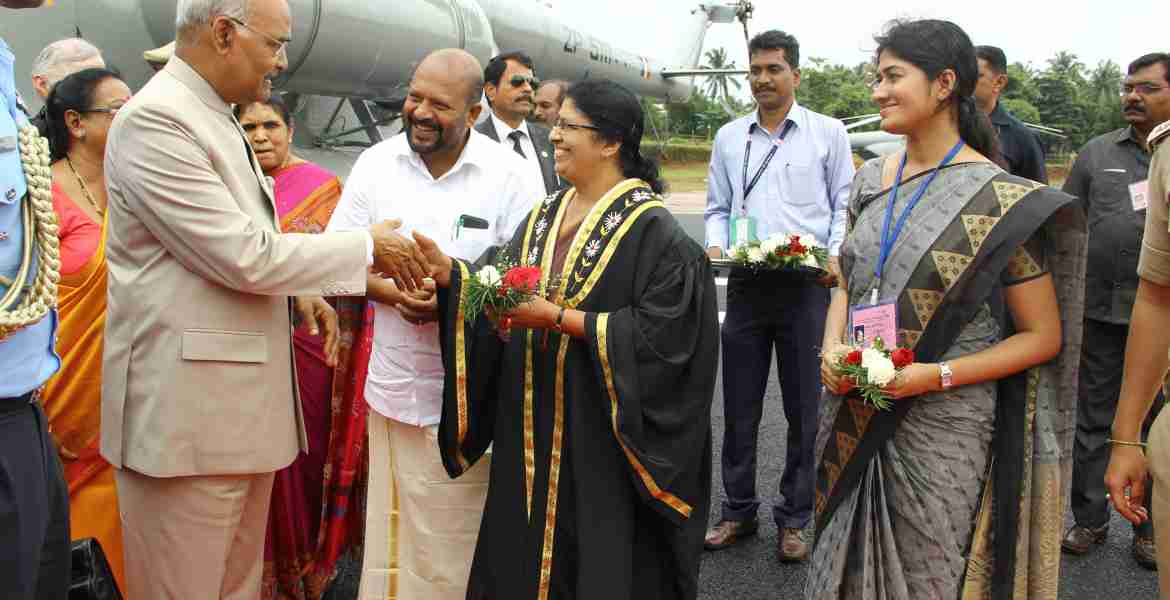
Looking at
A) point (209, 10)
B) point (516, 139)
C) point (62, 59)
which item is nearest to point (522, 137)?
point (516, 139)

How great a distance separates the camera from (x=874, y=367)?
2.46 m

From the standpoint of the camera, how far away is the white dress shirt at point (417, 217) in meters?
3.14

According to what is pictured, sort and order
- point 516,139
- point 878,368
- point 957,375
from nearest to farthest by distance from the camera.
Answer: point 878,368 → point 957,375 → point 516,139

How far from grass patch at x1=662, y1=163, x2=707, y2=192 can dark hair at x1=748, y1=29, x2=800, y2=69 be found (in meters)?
22.7

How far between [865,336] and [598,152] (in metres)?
0.95

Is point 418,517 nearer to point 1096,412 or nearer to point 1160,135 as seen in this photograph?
point 1160,135

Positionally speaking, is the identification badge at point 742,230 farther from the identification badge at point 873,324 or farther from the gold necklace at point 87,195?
the gold necklace at point 87,195

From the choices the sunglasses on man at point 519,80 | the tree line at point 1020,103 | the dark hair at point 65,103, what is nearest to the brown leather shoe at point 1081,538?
the sunglasses on man at point 519,80

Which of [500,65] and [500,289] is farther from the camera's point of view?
[500,65]

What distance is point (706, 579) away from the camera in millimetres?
3994

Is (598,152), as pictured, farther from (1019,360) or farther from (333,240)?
(1019,360)

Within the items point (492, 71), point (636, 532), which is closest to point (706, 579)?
point (636, 532)

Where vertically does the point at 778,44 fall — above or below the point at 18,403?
above

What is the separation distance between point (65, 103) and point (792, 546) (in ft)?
10.7
